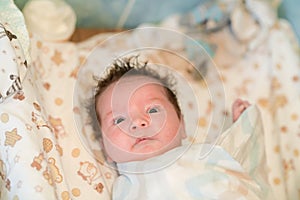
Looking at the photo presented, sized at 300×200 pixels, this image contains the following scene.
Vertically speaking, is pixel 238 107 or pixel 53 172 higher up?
pixel 238 107

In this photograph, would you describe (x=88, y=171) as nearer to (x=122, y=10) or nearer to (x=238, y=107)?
(x=238, y=107)

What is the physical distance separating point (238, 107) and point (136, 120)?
330 millimetres

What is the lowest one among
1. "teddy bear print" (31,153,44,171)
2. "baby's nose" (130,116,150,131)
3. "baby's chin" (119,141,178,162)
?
"teddy bear print" (31,153,44,171)

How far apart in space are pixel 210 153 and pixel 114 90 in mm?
252

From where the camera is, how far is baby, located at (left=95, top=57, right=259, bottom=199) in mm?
1279

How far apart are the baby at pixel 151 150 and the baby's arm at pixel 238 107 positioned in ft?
0.56

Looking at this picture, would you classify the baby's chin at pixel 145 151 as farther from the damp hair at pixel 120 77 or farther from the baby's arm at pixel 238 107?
the baby's arm at pixel 238 107

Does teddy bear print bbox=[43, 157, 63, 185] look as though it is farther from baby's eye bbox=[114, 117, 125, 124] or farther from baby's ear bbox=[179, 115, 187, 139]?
baby's ear bbox=[179, 115, 187, 139]

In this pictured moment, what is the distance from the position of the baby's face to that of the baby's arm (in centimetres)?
18

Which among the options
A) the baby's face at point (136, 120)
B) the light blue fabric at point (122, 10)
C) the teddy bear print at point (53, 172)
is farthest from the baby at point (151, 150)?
the light blue fabric at point (122, 10)

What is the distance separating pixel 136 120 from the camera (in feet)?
4.31

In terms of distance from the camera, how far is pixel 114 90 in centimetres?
→ 137

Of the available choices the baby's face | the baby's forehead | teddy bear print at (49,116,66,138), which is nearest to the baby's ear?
the baby's face

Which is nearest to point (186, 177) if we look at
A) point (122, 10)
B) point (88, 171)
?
point (88, 171)
